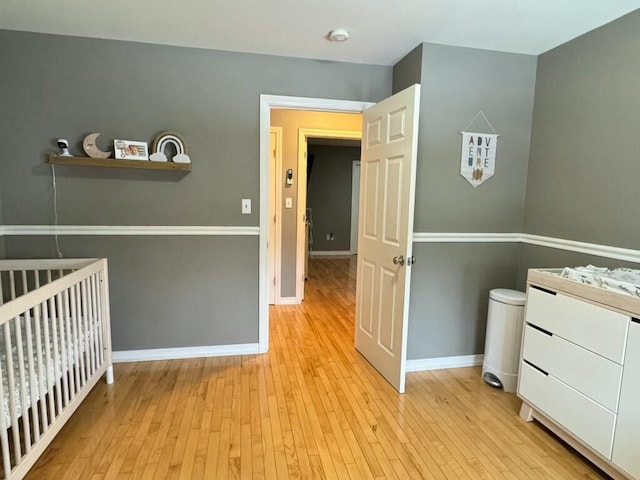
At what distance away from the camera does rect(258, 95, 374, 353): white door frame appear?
274cm

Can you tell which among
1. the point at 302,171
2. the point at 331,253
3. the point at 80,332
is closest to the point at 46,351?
the point at 80,332

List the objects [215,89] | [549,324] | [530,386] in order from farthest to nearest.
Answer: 1. [215,89]
2. [530,386]
3. [549,324]

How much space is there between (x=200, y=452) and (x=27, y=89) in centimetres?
254

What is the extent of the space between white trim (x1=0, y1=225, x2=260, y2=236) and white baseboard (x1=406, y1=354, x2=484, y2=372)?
5.12 ft

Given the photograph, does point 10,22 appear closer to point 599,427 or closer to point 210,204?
point 210,204

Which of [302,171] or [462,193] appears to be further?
[302,171]

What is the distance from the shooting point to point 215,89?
8.69 feet

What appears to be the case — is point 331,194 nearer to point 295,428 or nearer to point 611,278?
point 295,428

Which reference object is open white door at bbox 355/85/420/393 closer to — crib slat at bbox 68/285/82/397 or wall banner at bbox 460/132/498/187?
wall banner at bbox 460/132/498/187

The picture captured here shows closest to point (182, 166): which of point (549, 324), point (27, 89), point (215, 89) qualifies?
point (215, 89)

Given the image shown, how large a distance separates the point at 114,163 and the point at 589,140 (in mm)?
3055

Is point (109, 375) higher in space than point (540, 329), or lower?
lower

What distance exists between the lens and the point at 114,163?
245 cm

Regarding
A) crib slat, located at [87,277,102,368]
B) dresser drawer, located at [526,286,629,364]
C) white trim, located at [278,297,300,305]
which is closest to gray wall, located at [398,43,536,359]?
dresser drawer, located at [526,286,629,364]
